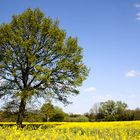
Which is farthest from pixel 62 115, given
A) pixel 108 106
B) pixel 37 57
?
pixel 108 106

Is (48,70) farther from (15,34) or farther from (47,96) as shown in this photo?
(15,34)

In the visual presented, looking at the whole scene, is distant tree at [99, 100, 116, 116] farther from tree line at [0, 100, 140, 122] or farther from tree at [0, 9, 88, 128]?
tree at [0, 9, 88, 128]

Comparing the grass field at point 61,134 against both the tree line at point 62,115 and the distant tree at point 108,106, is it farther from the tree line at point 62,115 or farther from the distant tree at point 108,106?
the distant tree at point 108,106

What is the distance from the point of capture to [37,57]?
29.9 metres

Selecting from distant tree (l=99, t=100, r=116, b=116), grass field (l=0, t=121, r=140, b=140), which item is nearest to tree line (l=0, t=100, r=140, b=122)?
distant tree (l=99, t=100, r=116, b=116)

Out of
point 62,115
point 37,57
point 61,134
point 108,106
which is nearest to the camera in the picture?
point 61,134

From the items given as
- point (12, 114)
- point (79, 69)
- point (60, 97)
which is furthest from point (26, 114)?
point (79, 69)

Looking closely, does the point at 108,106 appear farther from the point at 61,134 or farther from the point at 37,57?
the point at 61,134

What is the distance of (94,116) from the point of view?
217 feet

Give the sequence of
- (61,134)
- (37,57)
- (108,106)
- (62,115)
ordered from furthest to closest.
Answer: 1. (108,106)
2. (62,115)
3. (37,57)
4. (61,134)

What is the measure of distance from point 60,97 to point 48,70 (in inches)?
115

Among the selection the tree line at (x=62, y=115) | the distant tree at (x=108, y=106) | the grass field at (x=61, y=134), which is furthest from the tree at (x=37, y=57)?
the distant tree at (x=108, y=106)

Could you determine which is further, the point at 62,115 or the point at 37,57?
the point at 62,115

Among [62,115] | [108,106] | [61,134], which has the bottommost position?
[61,134]
